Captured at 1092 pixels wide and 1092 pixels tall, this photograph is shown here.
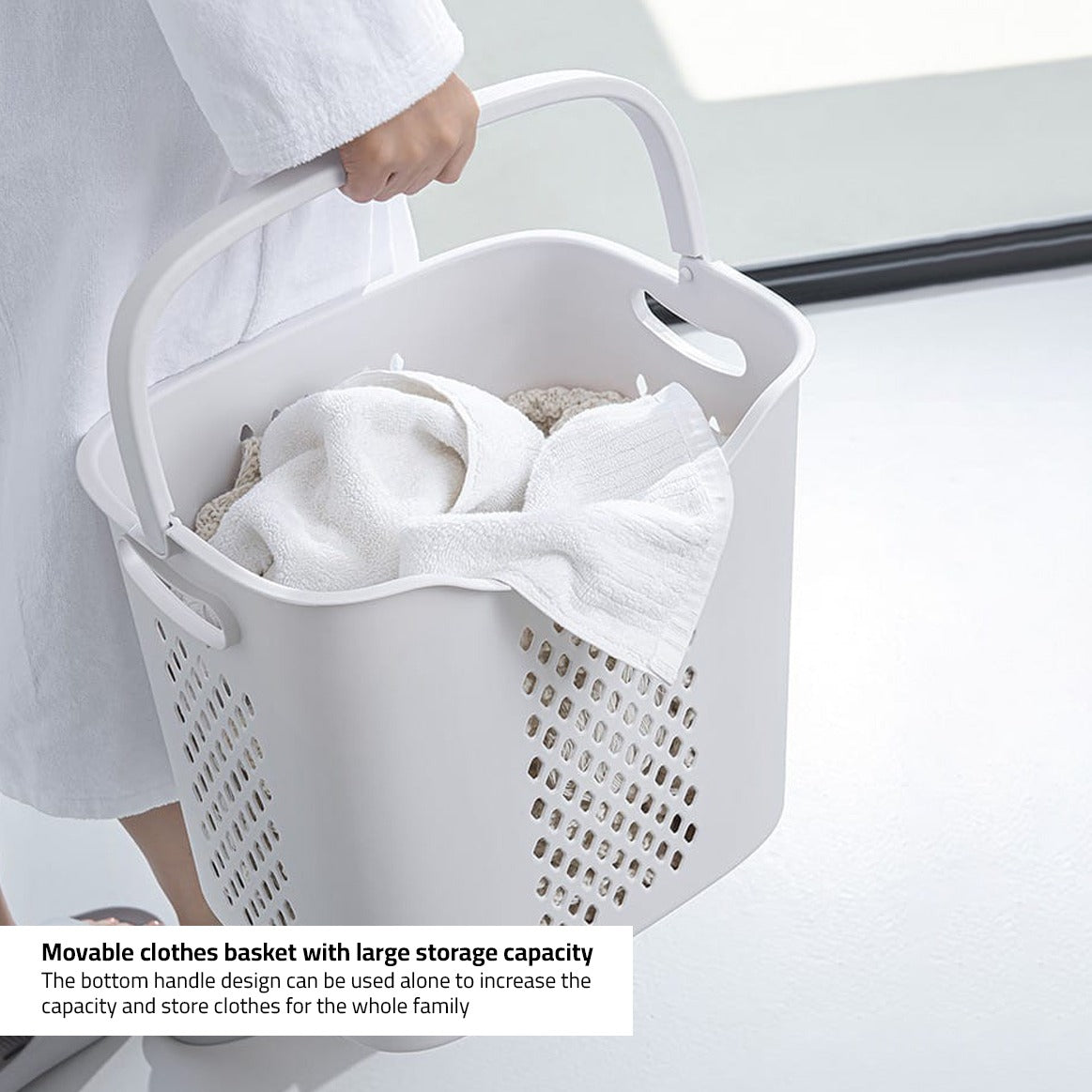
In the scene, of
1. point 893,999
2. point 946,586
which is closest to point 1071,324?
point 946,586

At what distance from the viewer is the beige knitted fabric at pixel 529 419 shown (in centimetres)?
84

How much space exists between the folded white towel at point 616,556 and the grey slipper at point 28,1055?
595 millimetres

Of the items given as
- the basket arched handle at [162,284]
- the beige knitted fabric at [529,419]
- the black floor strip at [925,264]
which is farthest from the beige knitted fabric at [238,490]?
the black floor strip at [925,264]

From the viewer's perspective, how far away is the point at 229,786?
0.78 metres

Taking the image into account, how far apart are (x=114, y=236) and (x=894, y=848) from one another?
2.57ft

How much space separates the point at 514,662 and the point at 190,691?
0.18 metres

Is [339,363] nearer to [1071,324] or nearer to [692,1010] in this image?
[692,1010]

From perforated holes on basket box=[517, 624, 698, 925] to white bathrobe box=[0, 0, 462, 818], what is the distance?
262 mm

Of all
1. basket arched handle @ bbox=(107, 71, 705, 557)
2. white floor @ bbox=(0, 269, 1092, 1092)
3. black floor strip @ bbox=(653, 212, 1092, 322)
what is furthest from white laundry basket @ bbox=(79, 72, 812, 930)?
black floor strip @ bbox=(653, 212, 1092, 322)

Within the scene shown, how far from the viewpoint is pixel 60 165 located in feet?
2.48

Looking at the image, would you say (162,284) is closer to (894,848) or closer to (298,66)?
(298,66)

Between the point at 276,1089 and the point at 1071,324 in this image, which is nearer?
the point at 276,1089

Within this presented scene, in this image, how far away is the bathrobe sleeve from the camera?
2.13 ft

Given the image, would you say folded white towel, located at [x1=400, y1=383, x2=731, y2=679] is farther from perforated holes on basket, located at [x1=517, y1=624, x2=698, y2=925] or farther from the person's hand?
the person's hand
